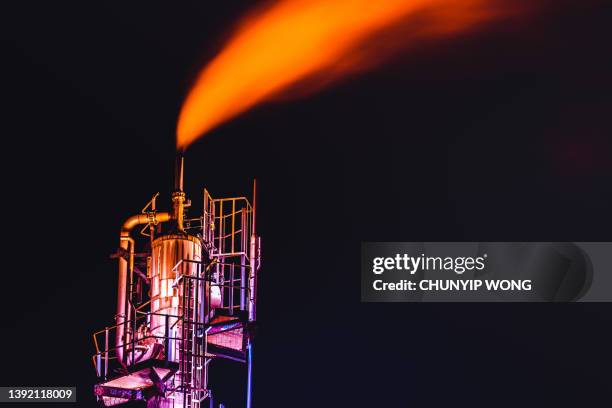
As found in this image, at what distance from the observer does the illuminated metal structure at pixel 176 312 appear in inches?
470

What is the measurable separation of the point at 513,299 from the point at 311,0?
5.21m

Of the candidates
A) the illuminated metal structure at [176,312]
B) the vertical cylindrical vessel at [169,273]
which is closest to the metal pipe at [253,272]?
the illuminated metal structure at [176,312]

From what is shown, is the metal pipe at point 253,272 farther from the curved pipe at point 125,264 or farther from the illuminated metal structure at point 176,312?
the curved pipe at point 125,264

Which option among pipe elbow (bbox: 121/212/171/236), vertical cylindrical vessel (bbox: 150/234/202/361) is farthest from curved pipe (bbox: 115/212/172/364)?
vertical cylindrical vessel (bbox: 150/234/202/361)

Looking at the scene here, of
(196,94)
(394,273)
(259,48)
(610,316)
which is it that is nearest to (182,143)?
(196,94)

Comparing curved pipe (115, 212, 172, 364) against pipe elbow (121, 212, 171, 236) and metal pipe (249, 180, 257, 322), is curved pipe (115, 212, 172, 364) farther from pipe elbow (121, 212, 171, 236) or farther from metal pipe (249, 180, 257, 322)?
metal pipe (249, 180, 257, 322)

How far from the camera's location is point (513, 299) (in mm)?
14617

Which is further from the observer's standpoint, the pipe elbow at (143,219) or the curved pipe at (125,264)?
the pipe elbow at (143,219)

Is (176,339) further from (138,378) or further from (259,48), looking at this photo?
(259,48)

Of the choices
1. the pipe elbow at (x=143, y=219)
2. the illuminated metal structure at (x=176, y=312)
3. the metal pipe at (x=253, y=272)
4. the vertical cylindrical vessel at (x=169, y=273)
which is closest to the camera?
the illuminated metal structure at (x=176, y=312)

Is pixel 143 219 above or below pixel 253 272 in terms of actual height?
above

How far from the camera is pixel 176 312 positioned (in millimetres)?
12266

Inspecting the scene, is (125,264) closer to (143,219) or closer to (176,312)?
(143,219)

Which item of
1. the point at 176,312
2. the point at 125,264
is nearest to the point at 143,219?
the point at 125,264
